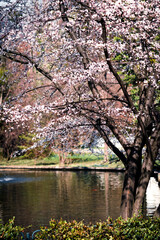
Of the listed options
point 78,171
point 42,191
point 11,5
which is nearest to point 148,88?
point 11,5

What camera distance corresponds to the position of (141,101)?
1129 cm

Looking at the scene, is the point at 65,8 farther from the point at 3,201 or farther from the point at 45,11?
the point at 3,201

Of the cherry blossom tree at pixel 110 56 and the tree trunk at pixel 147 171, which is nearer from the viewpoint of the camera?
the cherry blossom tree at pixel 110 56

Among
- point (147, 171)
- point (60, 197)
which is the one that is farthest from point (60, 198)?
point (147, 171)

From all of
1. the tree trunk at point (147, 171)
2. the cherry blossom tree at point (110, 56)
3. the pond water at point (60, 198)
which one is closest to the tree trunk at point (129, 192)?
the cherry blossom tree at point (110, 56)

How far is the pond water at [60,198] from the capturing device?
14945 mm

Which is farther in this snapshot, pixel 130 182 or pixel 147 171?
pixel 130 182

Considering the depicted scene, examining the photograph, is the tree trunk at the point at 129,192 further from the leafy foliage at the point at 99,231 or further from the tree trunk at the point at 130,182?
the leafy foliage at the point at 99,231

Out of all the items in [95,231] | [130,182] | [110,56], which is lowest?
[95,231]

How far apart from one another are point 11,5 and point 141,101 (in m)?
4.73

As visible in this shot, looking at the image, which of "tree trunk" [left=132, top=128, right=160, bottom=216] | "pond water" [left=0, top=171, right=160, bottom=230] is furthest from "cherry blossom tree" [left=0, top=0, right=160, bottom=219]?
"pond water" [left=0, top=171, right=160, bottom=230]

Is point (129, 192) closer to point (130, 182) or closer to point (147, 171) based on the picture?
point (130, 182)

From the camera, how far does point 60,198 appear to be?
1905 cm

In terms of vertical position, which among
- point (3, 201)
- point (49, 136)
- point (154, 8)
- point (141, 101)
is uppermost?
point (154, 8)
